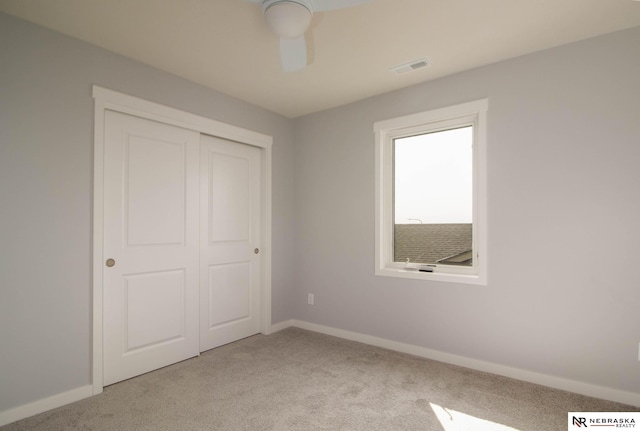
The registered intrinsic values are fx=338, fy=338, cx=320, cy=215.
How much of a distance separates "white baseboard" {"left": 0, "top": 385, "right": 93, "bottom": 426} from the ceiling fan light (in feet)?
8.78

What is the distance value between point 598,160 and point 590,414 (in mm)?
1659

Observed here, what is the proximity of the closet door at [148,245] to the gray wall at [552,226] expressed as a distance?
6.28 ft

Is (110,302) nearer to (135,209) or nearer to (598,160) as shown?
(135,209)

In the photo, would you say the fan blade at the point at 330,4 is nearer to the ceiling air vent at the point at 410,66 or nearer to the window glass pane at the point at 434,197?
the ceiling air vent at the point at 410,66

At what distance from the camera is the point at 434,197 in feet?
10.5

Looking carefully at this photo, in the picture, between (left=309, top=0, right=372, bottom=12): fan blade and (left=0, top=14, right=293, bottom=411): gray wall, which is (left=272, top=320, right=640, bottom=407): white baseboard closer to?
(left=0, top=14, right=293, bottom=411): gray wall

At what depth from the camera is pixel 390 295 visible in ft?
10.9

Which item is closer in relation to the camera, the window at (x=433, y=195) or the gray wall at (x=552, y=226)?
the gray wall at (x=552, y=226)

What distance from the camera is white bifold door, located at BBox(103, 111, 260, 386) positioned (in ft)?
8.54

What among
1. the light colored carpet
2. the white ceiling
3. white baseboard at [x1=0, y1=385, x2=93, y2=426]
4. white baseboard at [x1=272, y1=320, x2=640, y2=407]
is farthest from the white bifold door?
white baseboard at [x1=272, y1=320, x2=640, y2=407]

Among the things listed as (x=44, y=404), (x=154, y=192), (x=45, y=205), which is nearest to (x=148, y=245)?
(x=154, y=192)

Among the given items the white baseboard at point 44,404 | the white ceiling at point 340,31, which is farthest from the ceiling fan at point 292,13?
the white baseboard at point 44,404

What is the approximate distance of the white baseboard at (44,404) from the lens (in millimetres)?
2047

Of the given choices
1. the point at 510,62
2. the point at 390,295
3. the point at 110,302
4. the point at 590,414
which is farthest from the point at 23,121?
the point at 590,414
